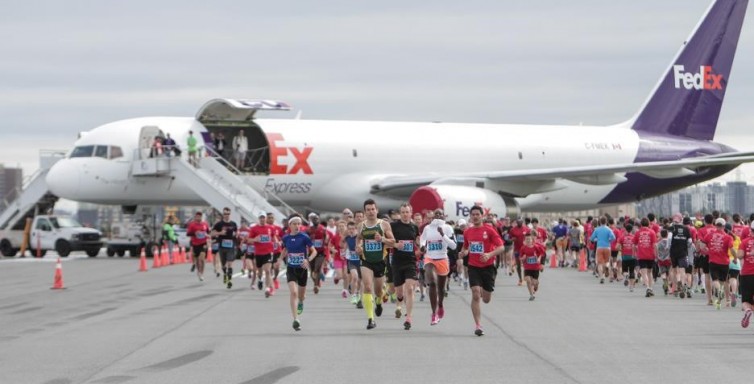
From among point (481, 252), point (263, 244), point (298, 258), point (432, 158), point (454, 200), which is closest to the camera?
point (481, 252)

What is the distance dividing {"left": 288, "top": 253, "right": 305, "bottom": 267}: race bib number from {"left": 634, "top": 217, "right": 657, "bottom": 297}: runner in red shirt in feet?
32.2

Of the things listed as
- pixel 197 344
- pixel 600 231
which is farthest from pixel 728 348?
pixel 600 231

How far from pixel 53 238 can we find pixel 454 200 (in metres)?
17.1

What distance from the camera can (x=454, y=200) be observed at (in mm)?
39000

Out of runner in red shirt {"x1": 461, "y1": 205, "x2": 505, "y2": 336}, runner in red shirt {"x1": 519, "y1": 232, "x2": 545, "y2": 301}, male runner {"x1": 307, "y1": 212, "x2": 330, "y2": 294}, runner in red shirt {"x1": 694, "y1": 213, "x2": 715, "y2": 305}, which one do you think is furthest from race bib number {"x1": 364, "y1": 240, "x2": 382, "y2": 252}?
male runner {"x1": 307, "y1": 212, "x2": 330, "y2": 294}

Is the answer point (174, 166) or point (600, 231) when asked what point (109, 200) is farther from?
point (600, 231)

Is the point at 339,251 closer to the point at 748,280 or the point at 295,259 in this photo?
the point at 295,259

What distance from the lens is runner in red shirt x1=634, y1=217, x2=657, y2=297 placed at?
86.2 ft

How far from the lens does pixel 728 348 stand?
15047 mm

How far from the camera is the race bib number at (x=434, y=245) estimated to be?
751 inches

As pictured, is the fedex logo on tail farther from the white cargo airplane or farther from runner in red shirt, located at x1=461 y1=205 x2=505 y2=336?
runner in red shirt, located at x1=461 y1=205 x2=505 y2=336

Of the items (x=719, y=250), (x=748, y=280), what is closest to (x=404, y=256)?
(x=748, y=280)

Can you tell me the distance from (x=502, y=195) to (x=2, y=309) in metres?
Answer: 24.6

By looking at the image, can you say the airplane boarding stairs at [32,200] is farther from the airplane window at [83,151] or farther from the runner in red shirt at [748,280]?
the runner in red shirt at [748,280]
